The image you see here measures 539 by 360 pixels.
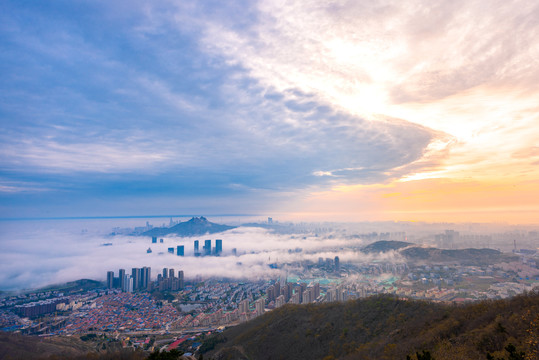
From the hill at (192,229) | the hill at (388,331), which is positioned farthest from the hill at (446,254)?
the hill at (192,229)

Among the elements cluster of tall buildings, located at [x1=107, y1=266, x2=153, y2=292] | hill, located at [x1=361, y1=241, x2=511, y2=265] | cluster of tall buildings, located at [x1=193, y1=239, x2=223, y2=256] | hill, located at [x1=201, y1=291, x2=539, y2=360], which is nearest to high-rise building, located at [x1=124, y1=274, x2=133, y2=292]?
cluster of tall buildings, located at [x1=107, y1=266, x2=153, y2=292]

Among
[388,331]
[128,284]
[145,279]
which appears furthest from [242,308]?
[128,284]

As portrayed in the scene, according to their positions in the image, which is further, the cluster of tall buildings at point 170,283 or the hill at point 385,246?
the hill at point 385,246

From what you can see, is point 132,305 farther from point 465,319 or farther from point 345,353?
point 465,319

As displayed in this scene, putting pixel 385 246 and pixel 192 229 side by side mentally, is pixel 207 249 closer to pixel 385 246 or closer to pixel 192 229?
pixel 192 229

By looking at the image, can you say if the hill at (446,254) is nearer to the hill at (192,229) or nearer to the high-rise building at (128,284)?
the high-rise building at (128,284)

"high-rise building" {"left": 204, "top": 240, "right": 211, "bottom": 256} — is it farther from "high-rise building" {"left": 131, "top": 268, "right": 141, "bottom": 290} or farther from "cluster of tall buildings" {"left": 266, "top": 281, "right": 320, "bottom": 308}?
"cluster of tall buildings" {"left": 266, "top": 281, "right": 320, "bottom": 308}
